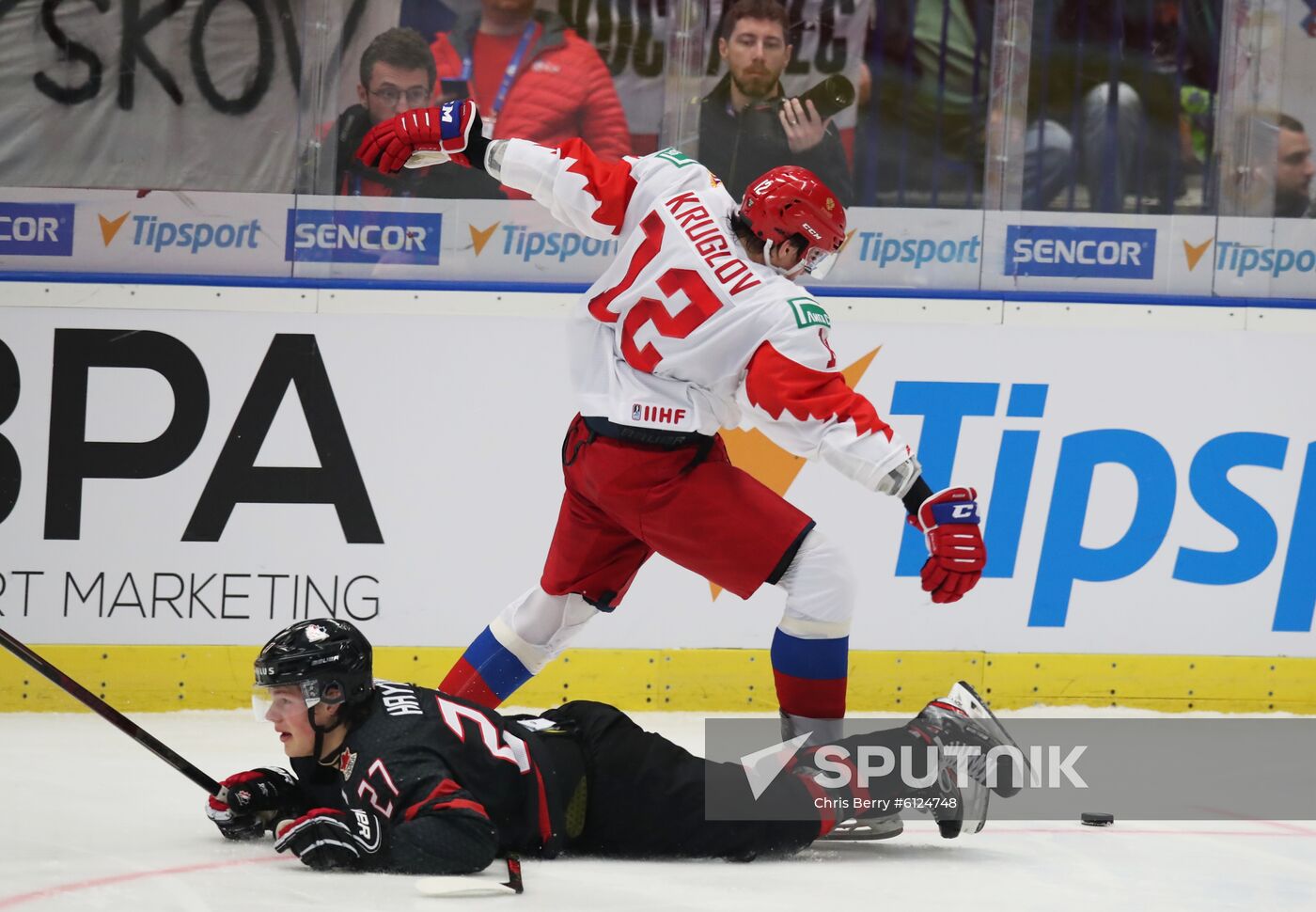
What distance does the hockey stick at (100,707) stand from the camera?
3168 millimetres

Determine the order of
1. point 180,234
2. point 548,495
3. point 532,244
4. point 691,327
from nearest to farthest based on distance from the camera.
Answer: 1. point 691,327
2. point 548,495
3. point 180,234
4. point 532,244

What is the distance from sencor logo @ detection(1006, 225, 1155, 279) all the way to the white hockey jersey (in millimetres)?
1996

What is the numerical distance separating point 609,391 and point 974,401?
1919 millimetres

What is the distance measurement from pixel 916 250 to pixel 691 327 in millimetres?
2111

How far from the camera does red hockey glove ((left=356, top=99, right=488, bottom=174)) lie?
12.3 feet

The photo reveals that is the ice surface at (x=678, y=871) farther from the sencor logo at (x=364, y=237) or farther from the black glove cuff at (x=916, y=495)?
the sencor logo at (x=364, y=237)

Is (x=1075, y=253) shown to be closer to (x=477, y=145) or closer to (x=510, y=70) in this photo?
(x=510, y=70)

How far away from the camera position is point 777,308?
346 cm

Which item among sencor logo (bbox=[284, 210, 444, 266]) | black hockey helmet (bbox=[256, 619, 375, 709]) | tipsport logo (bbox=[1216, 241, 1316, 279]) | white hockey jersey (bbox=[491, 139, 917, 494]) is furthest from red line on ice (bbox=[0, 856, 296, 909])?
tipsport logo (bbox=[1216, 241, 1316, 279])

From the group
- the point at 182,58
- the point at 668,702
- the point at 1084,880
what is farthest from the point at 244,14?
the point at 1084,880

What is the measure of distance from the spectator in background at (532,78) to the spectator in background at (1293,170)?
213 cm

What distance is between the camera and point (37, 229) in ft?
17.2

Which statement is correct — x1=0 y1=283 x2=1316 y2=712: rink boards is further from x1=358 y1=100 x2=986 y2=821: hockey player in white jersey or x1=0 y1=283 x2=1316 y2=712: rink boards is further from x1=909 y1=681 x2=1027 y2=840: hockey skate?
x1=909 y1=681 x2=1027 y2=840: hockey skate

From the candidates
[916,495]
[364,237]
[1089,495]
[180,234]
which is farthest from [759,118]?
[916,495]
